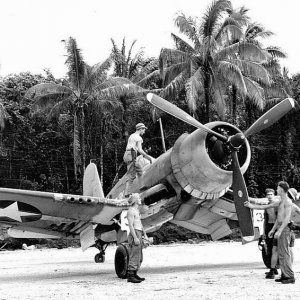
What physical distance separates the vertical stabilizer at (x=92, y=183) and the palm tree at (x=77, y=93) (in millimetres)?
19850

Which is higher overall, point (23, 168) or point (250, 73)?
point (250, 73)

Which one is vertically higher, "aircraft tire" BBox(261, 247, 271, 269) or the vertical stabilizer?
the vertical stabilizer

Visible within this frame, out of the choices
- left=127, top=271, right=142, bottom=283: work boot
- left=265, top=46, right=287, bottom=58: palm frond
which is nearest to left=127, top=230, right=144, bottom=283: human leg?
left=127, top=271, right=142, bottom=283: work boot

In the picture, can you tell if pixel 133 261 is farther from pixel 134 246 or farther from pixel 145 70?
pixel 145 70

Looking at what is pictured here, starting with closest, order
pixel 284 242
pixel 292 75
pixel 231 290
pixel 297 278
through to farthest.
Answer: pixel 231 290 → pixel 284 242 → pixel 297 278 → pixel 292 75

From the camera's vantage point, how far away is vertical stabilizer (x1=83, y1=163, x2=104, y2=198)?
14.8 m

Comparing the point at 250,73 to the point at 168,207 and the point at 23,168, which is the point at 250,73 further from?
the point at 168,207

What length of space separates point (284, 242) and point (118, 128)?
35620 millimetres

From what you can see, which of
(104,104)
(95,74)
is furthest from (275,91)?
(95,74)

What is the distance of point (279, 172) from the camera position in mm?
42688

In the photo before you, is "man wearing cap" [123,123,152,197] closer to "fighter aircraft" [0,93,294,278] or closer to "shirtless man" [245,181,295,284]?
"fighter aircraft" [0,93,294,278]

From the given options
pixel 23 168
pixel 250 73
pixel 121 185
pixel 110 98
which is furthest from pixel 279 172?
pixel 121 185

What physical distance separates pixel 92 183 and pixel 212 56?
67.2 ft

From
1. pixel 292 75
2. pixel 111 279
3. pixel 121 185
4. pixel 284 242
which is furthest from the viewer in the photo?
pixel 292 75
